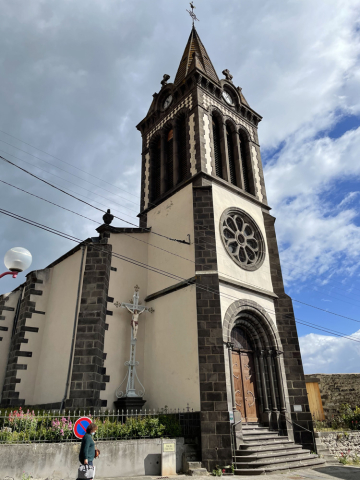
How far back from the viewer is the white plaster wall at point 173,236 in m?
13.2

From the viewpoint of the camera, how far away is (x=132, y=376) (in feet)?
40.7

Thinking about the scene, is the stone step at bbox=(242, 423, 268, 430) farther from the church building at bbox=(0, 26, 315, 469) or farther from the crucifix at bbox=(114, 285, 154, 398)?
the crucifix at bbox=(114, 285, 154, 398)

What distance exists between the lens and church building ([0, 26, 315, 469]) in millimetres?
11263

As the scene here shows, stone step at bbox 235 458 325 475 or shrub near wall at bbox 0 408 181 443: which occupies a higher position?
shrub near wall at bbox 0 408 181 443

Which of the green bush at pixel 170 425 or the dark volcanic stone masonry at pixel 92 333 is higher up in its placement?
the dark volcanic stone masonry at pixel 92 333

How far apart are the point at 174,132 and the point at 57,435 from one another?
13756 mm

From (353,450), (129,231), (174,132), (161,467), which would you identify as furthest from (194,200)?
(353,450)

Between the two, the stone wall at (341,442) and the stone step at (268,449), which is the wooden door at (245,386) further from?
the stone wall at (341,442)

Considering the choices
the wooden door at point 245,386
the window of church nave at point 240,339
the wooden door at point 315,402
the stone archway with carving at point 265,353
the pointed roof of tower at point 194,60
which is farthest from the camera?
the pointed roof of tower at point 194,60

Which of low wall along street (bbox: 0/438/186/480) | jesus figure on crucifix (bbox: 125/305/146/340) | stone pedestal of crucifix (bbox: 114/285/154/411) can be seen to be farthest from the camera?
jesus figure on crucifix (bbox: 125/305/146/340)

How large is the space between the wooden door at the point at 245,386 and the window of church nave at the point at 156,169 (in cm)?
873

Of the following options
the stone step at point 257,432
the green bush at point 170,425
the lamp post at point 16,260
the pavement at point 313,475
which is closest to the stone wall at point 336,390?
the stone step at point 257,432

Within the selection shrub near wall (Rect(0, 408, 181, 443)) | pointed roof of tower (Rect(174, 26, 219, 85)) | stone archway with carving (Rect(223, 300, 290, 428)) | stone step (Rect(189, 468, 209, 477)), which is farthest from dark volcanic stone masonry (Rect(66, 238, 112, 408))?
pointed roof of tower (Rect(174, 26, 219, 85))

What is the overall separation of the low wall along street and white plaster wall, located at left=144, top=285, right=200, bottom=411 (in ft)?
5.71
